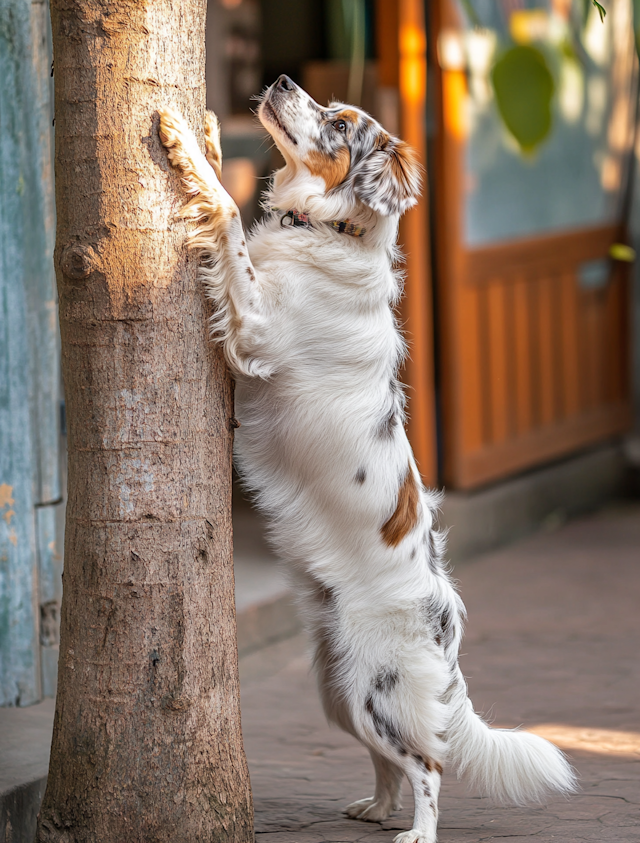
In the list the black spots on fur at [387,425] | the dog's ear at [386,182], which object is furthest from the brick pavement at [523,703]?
the dog's ear at [386,182]

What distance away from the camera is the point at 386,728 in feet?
9.78

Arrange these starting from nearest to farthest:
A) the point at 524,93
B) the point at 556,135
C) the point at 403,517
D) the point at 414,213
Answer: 1. the point at 524,93
2. the point at 403,517
3. the point at 414,213
4. the point at 556,135

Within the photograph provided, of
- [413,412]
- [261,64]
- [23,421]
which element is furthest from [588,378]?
[23,421]

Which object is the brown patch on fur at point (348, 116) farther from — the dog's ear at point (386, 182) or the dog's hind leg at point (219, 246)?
the dog's hind leg at point (219, 246)

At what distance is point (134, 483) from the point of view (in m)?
2.62

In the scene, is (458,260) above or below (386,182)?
below

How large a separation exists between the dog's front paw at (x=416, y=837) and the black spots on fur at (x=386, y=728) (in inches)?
8.6

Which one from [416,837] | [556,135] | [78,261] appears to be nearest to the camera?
[78,261]

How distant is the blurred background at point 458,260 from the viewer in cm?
387

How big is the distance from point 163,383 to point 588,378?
5849 mm

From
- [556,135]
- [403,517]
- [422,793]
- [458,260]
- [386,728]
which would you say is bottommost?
[422,793]

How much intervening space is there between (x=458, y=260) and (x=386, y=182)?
133 inches

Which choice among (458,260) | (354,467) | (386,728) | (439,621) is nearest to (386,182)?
(354,467)

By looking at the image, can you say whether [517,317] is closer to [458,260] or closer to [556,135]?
[458,260]
